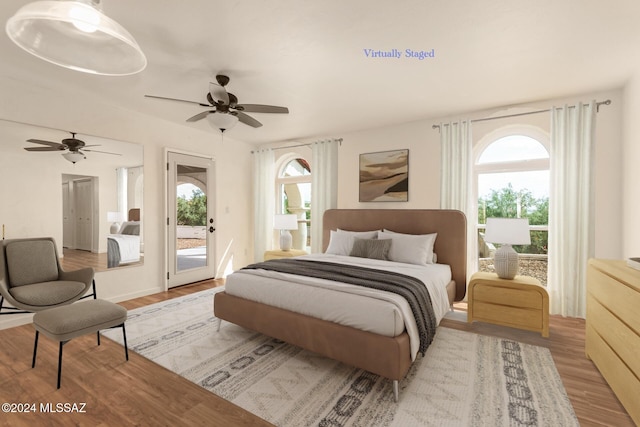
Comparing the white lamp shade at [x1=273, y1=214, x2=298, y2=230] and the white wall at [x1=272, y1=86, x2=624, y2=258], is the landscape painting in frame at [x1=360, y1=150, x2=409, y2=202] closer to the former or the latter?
the white wall at [x1=272, y1=86, x2=624, y2=258]

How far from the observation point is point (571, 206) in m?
3.41

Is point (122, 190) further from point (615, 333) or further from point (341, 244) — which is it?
point (615, 333)

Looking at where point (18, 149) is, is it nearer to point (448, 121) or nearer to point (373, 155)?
point (373, 155)

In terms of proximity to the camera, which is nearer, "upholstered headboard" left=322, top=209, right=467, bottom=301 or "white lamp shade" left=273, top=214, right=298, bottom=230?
"upholstered headboard" left=322, top=209, right=467, bottom=301

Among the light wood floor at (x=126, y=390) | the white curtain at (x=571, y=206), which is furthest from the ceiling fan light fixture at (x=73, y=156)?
the white curtain at (x=571, y=206)

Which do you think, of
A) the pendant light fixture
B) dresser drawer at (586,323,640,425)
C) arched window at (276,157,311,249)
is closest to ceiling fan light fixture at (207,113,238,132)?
the pendant light fixture

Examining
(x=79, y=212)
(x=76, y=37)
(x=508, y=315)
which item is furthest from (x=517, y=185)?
(x=79, y=212)

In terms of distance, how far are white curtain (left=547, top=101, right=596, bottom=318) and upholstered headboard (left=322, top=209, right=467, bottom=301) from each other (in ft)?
3.22

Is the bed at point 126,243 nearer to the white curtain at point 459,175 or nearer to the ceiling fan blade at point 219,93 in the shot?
the ceiling fan blade at point 219,93

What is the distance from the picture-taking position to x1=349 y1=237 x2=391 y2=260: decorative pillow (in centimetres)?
374

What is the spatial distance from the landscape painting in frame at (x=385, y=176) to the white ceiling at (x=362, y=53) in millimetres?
767

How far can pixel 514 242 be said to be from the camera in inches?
121

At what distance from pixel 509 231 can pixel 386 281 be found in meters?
1.58

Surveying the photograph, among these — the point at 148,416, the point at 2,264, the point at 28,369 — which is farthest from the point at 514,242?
the point at 2,264
